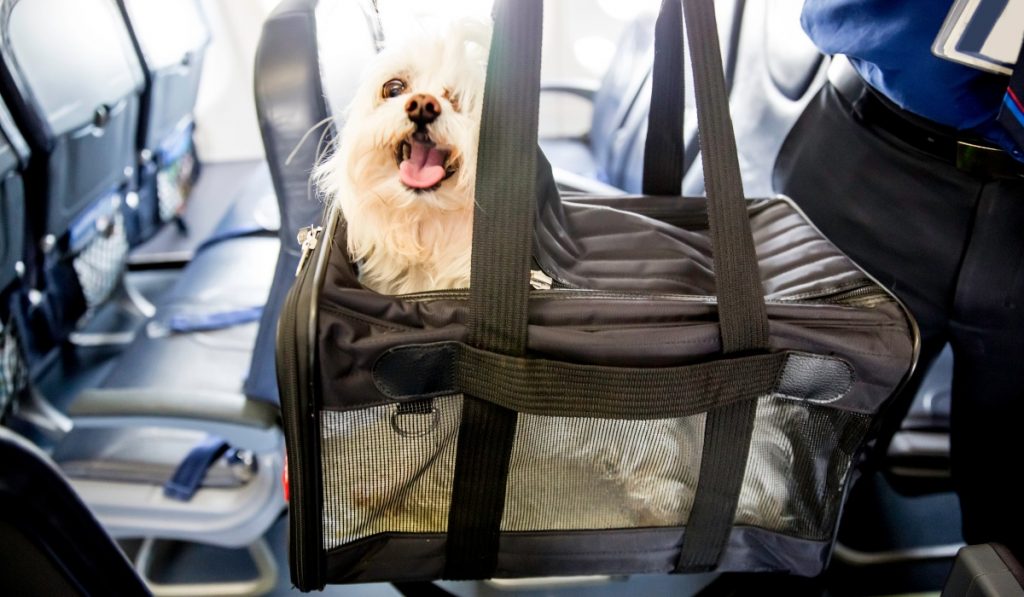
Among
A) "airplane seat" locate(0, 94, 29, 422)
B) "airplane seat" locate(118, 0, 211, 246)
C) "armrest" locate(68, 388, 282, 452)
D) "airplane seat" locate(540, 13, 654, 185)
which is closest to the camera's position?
"armrest" locate(68, 388, 282, 452)

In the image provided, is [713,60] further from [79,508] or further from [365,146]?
[79,508]

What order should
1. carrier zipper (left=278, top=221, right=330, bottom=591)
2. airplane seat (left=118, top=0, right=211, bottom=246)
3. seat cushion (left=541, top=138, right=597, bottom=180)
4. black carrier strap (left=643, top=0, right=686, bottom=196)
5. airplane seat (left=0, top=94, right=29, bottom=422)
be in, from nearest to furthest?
carrier zipper (left=278, top=221, right=330, bottom=591) < black carrier strap (left=643, top=0, right=686, bottom=196) < airplane seat (left=0, top=94, right=29, bottom=422) < airplane seat (left=118, top=0, right=211, bottom=246) < seat cushion (left=541, top=138, right=597, bottom=180)

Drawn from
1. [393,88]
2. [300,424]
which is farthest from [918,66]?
[300,424]

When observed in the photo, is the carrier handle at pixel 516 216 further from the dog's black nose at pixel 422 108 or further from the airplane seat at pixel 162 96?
the airplane seat at pixel 162 96

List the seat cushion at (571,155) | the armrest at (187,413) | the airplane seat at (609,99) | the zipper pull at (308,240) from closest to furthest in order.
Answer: the zipper pull at (308,240) → the armrest at (187,413) → the airplane seat at (609,99) → the seat cushion at (571,155)

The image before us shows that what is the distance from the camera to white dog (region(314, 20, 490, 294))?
670 mm

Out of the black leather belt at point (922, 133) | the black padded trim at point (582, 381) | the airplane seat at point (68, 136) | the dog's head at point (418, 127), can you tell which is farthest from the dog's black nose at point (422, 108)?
the airplane seat at point (68, 136)

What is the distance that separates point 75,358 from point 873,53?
6.71 ft

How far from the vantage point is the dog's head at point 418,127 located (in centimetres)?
67

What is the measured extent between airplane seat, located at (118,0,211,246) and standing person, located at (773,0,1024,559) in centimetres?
143

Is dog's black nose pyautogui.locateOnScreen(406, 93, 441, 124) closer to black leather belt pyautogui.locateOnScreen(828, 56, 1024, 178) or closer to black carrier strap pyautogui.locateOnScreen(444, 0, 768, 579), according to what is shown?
black carrier strap pyautogui.locateOnScreen(444, 0, 768, 579)

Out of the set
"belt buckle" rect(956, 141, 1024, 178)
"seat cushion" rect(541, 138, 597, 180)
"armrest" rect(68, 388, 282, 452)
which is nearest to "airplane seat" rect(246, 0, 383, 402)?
"armrest" rect(68, 388, 282, 452)

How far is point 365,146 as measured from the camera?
2.24 feet

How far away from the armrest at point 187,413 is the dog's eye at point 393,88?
45 centimetres
